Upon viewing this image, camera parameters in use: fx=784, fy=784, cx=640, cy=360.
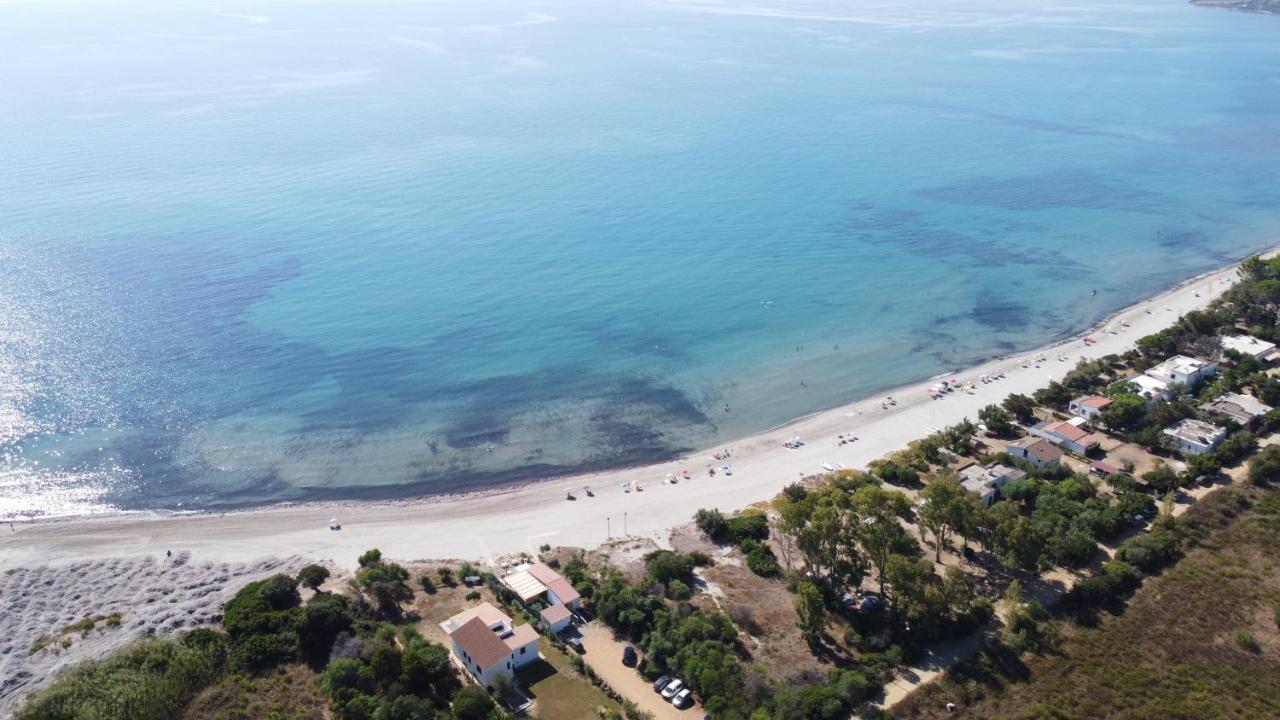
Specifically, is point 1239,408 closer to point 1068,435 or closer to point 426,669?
point 1068,435

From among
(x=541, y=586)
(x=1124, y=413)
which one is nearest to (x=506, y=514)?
(x=541, y=586)

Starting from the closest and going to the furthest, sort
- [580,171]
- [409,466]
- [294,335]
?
[409,466], [294,335], [580,171]

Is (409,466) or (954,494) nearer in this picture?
(954,494)

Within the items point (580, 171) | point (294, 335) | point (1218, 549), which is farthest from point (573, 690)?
point (580, 171)

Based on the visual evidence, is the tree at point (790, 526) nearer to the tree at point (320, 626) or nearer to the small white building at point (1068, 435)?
the tree at point (320, 626)

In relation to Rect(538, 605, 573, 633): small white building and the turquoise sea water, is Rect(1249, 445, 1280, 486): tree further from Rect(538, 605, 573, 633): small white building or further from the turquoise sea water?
Rect(538, 605, 573, 633): small white building

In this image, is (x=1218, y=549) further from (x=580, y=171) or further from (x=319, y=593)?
(x=580, y=171)

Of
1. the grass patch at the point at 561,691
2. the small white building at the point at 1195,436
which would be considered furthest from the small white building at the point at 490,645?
the small white building at the point at 1195,436
